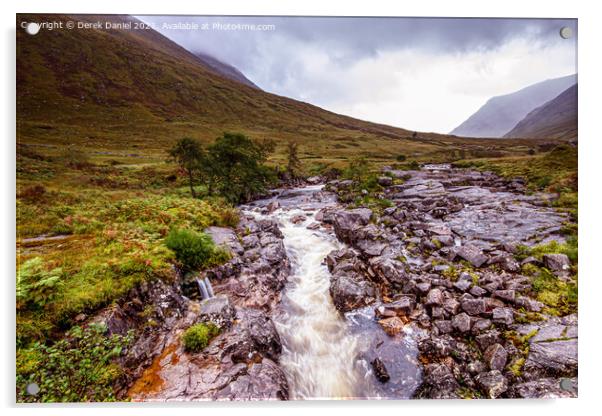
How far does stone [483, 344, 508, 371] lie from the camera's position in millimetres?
4070

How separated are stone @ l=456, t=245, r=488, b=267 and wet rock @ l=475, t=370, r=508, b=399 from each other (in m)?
3.05

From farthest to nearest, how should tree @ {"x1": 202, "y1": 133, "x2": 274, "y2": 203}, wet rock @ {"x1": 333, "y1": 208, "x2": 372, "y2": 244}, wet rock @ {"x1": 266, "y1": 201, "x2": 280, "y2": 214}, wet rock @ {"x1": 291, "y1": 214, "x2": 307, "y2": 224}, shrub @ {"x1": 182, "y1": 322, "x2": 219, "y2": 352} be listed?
wet rock @ {"x1": 266, "y1": 201, "x2": 280, "y2": 214}
tree @ {"x1": 202, "y1": 133, "x2": 274, "y2": 203}
wet rock @ {"x1": 291, "y1": 214, "x2": 307, "y2": 224}
wet rock @ {"x1": 333, "y1": 208, "x2": 372, "y2": 244}
shrub @ {"x1": 182, "y1": 322, "x2": 219, "y2": 352}

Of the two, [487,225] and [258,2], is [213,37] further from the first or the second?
[487,225]

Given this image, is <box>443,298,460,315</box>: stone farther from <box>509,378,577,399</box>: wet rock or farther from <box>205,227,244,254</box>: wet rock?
<box>205,227,244,254</box>: wet rock

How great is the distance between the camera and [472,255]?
6637 mm

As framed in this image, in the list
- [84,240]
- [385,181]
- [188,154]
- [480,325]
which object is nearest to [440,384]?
[480,325]

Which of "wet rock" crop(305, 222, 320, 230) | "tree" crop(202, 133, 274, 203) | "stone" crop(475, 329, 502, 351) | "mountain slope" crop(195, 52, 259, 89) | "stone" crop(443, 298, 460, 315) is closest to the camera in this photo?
"stone" crop(475, 329, 502, 351)

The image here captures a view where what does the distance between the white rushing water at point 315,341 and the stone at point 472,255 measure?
151 inches

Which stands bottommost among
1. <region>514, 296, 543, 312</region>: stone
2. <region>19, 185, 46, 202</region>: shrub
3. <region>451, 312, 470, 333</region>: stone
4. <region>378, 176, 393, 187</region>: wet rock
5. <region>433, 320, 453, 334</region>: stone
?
<region>433, 320, 453, 334</region>: stone

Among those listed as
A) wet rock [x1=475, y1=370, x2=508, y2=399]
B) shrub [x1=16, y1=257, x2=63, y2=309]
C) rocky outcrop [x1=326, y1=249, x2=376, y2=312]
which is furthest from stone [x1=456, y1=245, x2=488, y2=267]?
shrub [x1=16, y1=257, x2=63, y2=309]

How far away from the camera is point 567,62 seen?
17.2 feet

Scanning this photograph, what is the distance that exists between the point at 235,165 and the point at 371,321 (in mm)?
10578
